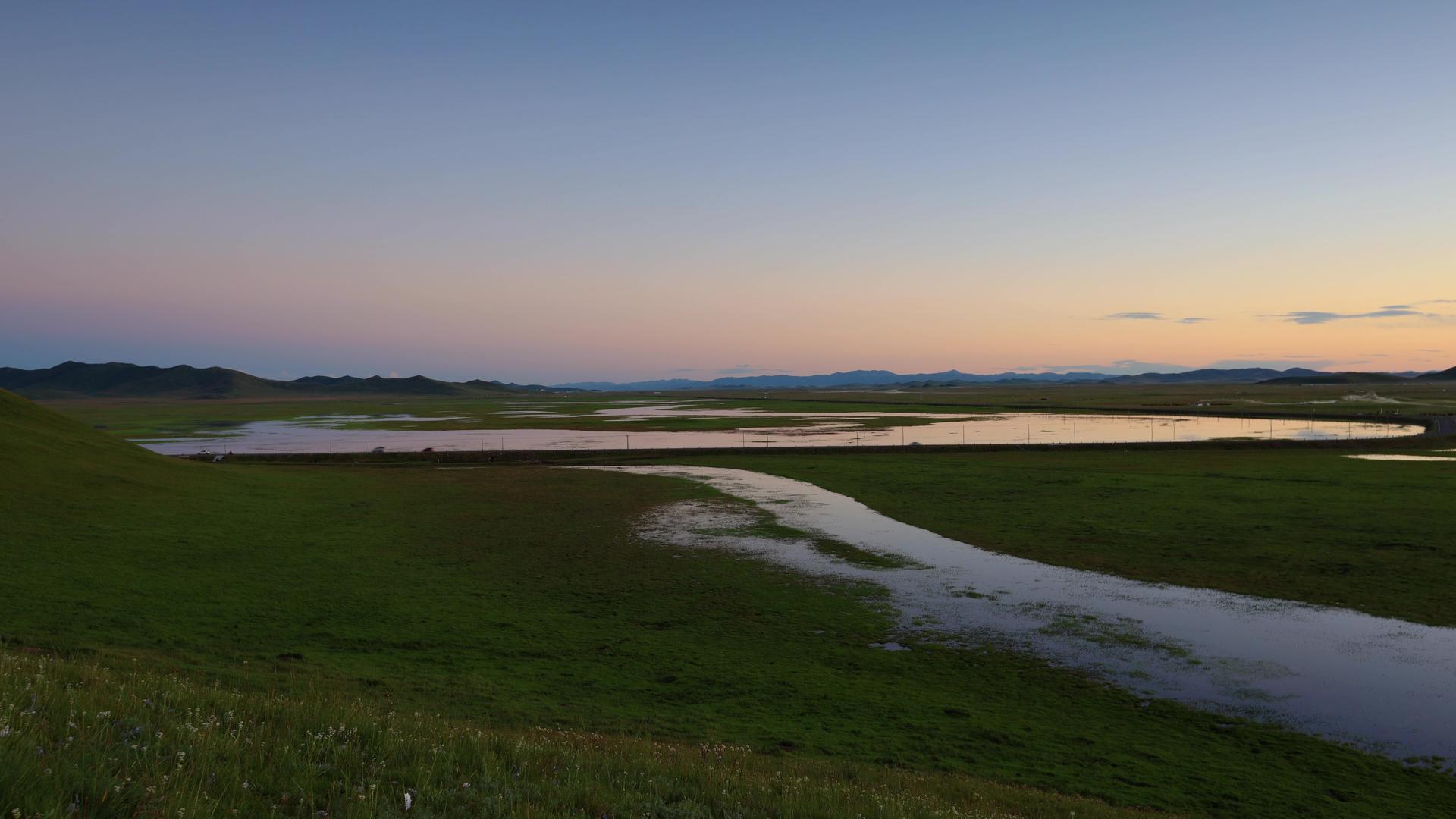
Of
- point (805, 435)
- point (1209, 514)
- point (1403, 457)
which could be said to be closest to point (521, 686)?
point (1209, 514)

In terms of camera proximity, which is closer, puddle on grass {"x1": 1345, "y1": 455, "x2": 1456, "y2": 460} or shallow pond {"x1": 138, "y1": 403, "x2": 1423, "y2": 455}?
puddle on grass {"x1": 1345, "y1": 455, "x2": 1456, "y2": 460}

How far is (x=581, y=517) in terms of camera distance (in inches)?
1374

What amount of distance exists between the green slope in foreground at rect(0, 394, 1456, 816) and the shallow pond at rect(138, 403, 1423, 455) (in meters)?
46.9

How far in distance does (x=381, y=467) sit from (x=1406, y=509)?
58151 mm

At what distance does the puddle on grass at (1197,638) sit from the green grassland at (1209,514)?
78.9 inches

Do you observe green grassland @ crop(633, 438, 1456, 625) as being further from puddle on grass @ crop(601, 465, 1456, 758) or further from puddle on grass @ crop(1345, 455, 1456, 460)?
puddle on grass @ crop(601, 465, 1456, 758)

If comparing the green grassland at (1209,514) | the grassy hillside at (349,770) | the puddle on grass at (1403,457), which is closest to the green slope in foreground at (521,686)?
the grassy hillside at (349,770)

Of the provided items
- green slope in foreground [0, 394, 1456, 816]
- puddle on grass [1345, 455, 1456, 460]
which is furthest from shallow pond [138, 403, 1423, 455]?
green slope in foreground [0, 394, 1456, 816]

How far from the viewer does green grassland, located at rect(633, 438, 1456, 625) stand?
78.3 ft

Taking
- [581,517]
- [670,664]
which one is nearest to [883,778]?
[670,664]

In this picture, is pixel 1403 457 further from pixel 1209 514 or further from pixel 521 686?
pixel 521 686

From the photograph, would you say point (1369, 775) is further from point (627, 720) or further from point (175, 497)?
point (175, 497)

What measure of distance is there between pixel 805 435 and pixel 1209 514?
55328 millimetres

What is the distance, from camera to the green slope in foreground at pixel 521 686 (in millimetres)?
7262
